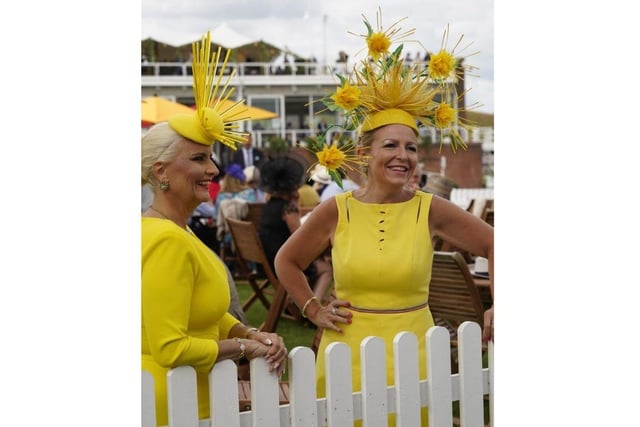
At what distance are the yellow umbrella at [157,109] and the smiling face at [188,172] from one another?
5239mm

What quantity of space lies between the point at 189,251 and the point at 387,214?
743 millimetres

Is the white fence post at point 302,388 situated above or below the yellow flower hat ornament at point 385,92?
below

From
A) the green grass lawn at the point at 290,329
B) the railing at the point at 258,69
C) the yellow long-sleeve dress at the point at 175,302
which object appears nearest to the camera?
the yellow long-sleeve dress at the point at 175,302

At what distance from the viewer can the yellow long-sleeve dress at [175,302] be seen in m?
1.76

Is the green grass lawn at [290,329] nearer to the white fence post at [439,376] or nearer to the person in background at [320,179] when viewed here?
the person in background at [320,179]

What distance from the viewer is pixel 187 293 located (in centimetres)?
179

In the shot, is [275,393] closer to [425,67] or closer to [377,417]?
[377,417]

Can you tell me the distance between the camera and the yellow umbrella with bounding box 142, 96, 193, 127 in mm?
7238

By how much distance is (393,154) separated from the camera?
233 centimetres

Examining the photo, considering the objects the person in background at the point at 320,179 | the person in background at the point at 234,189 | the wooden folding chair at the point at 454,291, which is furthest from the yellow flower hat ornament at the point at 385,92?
the person in background at the point at 320,179

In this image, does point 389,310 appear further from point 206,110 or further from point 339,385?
point 206,110
